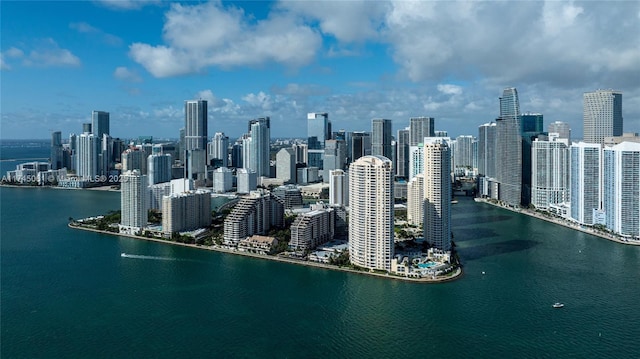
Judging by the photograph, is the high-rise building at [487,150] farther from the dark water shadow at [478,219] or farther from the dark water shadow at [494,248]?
the dark water shadow at [494,248]

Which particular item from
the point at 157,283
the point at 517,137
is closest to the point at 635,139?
the point at 517,137

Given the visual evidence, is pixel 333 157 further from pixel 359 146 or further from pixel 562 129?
pixel 562 129

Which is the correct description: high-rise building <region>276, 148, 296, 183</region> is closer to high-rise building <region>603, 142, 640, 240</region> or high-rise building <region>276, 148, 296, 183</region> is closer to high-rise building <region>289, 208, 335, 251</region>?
high-rise building <region>289, 208, 335, 251</region>

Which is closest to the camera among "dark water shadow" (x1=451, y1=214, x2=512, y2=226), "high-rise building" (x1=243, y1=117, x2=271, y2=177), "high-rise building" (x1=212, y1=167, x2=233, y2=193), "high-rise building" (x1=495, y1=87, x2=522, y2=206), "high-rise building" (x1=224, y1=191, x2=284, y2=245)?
"high-rise building" (x1=224, y1=191, x2=284, y2=245)

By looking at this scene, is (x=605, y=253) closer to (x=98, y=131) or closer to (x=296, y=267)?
(x=296, y=267)

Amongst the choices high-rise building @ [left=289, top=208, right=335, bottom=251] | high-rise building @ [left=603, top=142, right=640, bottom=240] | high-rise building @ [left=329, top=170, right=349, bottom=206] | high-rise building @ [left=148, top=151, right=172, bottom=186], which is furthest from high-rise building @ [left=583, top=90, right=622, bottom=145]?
high-rise building @ [left=148, top=151, right=172, bottom=186]
